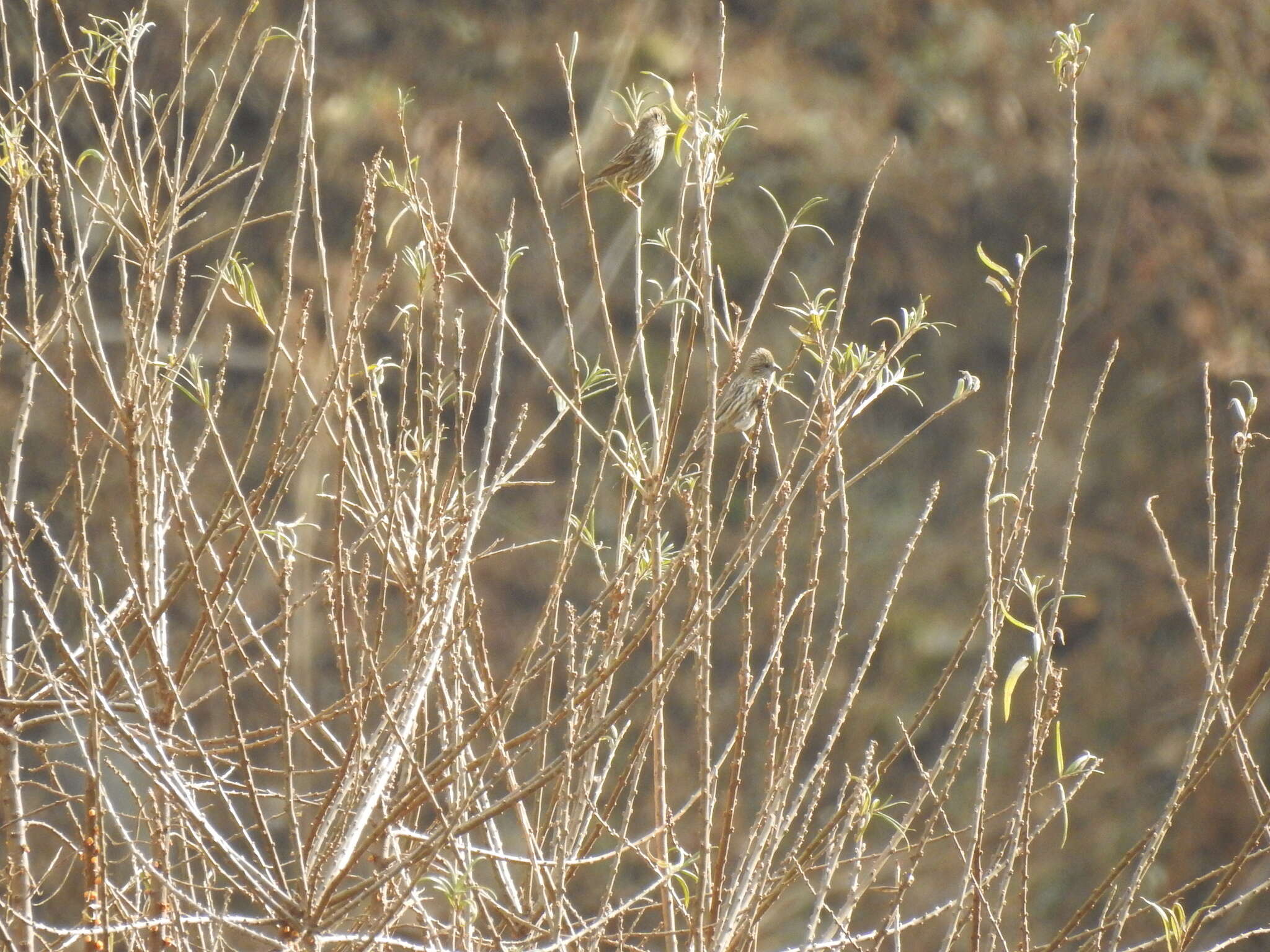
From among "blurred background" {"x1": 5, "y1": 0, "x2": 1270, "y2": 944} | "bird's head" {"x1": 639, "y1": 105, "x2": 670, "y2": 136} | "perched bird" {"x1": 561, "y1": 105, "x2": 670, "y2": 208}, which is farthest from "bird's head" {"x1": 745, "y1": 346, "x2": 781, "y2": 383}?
"blurred background" {"x1": 5, "y1": 0, "x2": 1270, "y2": 944}

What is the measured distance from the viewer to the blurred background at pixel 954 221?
11.5 meters

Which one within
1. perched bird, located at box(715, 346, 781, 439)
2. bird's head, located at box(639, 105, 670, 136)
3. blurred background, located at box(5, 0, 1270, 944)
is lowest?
blurred background, located at box(5, 0, 1270, 944)

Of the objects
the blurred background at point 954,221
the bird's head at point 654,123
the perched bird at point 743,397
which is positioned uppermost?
the bird's head at point 654,123

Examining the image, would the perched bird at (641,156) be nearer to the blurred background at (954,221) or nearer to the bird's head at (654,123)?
the bird's head at (654,123)

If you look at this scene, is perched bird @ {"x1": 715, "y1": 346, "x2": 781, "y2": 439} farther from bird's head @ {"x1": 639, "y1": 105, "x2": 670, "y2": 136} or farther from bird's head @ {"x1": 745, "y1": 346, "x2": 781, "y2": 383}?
bird's head @ {"x1": 639, "y1": 105, "x2": 670, "y2": 136}

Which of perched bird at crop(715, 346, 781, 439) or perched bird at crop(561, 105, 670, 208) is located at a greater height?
perched bird at crop(561, 105, 670, 208)

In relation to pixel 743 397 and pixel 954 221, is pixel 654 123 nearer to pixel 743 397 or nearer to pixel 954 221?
pixel 743 397

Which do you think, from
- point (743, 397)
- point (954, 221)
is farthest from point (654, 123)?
point (954, 221)

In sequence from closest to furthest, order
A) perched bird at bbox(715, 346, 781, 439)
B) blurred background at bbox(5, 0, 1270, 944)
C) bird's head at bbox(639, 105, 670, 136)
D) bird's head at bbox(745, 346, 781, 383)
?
bird's head at bbox(745, 346, 781, 383)
perched bird at bbox(715, 346, 781, 439)
bird's head at bbox(639, 105, 670, 136)
blurred background at bbox(5, 0, 1270, 944)

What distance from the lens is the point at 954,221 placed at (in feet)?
41.4

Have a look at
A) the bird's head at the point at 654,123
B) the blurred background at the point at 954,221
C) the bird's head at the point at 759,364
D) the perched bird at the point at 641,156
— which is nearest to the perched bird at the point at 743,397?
the bird's head at the point at 759,364

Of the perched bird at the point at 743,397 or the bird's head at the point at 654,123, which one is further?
the bird's head at the point at 654,123

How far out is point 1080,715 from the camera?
11453mm

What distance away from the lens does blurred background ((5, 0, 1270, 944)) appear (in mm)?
11516
